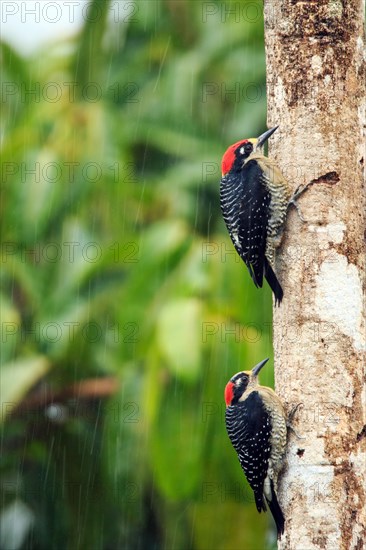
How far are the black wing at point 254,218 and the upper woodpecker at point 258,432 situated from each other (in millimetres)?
391

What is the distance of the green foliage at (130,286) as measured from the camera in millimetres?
4574

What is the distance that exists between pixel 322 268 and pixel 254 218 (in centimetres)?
39

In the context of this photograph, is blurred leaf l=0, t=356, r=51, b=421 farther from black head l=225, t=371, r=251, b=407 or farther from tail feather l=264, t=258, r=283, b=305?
tail feather l=264, t=258, r=283, b=305

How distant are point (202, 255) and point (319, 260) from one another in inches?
55.0

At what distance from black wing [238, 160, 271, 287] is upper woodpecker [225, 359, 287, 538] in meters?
0.39

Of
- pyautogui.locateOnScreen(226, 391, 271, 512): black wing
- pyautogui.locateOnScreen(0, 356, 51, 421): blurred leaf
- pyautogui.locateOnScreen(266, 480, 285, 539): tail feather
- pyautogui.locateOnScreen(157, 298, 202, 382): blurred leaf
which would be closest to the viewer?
pyautogui.locateOnScreen(266, 480, 285, 539): tail feather

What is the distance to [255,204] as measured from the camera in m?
3.67

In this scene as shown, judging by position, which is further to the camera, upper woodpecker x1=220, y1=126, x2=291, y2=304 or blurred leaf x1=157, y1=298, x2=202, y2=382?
blurred leaf x1=157, y1=298, x2=202, y2=382

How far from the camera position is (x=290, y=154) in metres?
3.46

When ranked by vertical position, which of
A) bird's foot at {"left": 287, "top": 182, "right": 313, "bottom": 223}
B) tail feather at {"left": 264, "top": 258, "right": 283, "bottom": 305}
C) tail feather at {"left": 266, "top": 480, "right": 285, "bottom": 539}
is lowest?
tail feather at {"left": 266, "top": 480, "right": 285, "bottom": 539}

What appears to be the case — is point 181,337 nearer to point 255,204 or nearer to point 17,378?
point 255,204

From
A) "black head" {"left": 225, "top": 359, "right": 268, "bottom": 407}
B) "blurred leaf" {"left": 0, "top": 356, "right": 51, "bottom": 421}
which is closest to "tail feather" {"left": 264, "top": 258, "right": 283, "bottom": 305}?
"black head" {"left": 225, "top": 359, "right": 268, "bottom": 407}

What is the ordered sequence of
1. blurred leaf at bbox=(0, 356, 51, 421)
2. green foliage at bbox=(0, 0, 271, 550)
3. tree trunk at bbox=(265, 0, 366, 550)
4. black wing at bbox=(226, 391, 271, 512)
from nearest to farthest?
tree trunk at bbox=(265, 0, 366, 550) < black wing at bbox=(226, 391, 271, 512) < green foliage at bbox=(0, 0, 271, 550) < blurred leaf at bbox=(0, 356, 51, 421)

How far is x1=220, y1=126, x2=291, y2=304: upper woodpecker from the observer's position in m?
3.46
